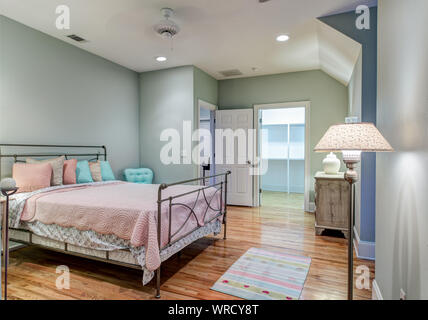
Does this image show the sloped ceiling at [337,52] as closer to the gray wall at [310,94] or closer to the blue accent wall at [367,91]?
the blue accent wall at [367,91]

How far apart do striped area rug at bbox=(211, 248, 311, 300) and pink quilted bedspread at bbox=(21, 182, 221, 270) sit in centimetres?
62

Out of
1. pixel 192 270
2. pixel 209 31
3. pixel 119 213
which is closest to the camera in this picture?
pixel 119 213

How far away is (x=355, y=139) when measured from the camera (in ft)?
4.56

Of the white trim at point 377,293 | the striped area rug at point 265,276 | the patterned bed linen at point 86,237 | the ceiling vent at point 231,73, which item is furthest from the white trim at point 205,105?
the white trim at point 377,293

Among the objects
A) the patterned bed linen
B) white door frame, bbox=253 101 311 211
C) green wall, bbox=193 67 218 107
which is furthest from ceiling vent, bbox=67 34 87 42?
white door frame, bbox=253 101 311 211

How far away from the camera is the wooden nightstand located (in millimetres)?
3543

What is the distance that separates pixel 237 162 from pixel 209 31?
2.87m

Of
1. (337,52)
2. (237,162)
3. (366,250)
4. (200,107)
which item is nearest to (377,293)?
(366,250)

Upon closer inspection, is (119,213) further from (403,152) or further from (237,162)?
(237,162)

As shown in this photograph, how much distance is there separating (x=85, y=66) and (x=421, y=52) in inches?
165

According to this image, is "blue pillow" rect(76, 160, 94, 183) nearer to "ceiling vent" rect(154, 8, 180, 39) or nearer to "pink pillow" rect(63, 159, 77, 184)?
"pink pillow" rect(63, 159, 77, 184)

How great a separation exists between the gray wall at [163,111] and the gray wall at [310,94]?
1386mm

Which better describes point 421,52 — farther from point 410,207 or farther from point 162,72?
point 162,72

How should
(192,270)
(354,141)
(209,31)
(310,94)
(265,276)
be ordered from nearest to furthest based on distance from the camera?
(354,141), (265,276), (192,270), (209,31), (310,94)
